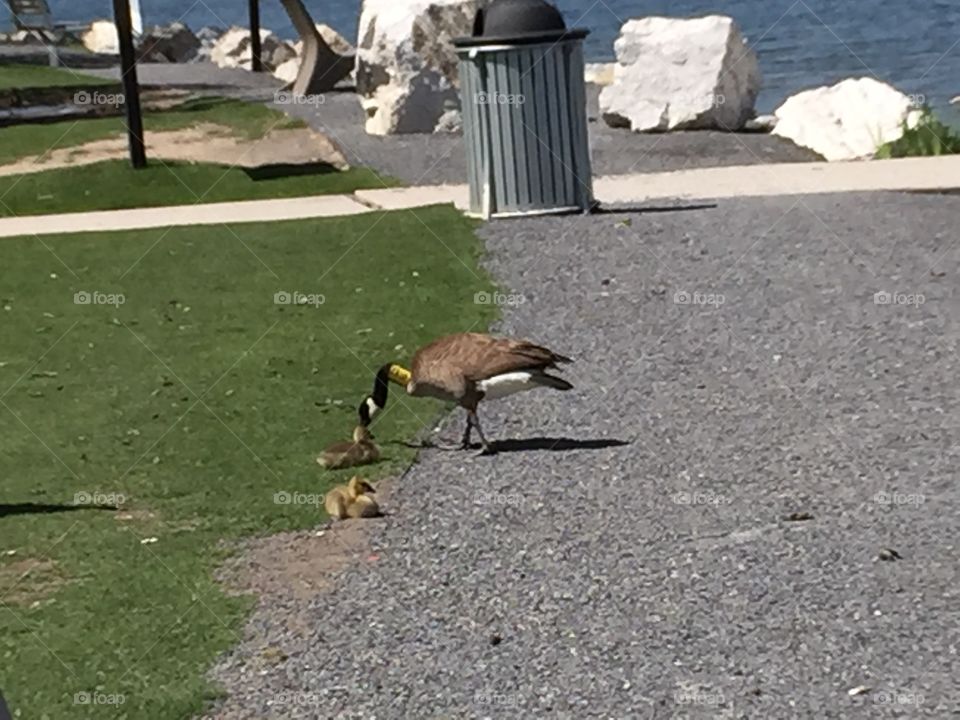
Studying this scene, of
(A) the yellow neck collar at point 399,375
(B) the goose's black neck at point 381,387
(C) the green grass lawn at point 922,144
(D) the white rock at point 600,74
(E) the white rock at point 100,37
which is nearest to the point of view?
(A) the yellow neck collar at point 399,375

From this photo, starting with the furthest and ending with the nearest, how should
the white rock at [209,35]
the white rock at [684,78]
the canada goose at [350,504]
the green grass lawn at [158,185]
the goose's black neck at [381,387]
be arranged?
the white rock at [209,35] < the white rock at [684,78] < the green grass lawn at [158,185] < the goose's black neck at [381,387] < the canada goose at [350,504]

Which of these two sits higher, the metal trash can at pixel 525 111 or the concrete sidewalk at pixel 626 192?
the metal trash can at pixel 525 111

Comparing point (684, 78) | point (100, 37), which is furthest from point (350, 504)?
point (100, 37)

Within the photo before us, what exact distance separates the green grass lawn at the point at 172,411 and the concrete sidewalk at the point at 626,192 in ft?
2.15

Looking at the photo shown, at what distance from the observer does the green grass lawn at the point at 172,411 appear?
6.11m

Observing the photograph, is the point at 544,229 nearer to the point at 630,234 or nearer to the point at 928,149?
the point at 630,234

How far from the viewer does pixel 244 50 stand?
34.8 m

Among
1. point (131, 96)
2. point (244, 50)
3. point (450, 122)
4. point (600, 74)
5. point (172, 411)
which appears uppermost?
point (172, 411)

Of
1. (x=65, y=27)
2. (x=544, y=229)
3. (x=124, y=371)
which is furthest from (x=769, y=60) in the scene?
(x=124, y=371)

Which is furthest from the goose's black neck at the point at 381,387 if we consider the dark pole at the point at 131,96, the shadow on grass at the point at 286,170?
the dark pole at the point at 131,96

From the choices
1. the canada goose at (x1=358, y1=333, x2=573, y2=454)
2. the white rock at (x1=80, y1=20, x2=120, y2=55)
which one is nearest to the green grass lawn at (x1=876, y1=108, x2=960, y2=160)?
the canada goose at (x1=358, y1=333, x2=573, y2=454)

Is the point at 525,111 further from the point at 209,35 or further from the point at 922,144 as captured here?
the point at 209,35

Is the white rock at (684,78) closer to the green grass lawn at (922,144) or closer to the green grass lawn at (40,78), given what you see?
the green grass lawn at (922,144)

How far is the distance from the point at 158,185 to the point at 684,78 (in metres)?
5.62
